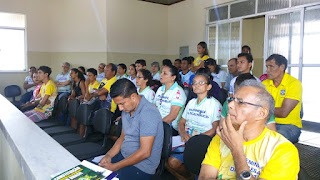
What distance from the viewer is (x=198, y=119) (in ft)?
8.43

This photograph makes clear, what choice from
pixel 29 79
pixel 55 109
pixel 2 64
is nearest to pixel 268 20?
pixel 55 109

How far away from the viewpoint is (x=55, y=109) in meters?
4.17

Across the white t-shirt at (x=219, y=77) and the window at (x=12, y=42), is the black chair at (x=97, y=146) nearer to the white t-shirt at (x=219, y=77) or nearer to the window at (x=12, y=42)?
the white t-shirt at (x=219, y=77)

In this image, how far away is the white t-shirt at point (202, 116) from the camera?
2.52 metres

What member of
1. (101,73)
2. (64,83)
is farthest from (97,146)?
(101,73)

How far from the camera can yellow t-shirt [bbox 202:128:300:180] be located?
1.12 metres

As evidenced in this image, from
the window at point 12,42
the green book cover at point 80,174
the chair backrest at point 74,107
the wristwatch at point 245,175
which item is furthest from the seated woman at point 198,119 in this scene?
the window at point 12,42

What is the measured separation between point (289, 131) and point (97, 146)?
194cm

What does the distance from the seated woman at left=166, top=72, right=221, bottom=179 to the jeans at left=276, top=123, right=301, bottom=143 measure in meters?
0.62

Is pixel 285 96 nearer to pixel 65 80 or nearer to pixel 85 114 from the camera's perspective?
pixel 85 114

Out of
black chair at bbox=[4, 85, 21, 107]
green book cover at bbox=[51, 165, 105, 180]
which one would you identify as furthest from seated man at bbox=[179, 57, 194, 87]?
black chair at bbox=[4, 85, 21, 107]

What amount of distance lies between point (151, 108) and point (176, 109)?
112cm

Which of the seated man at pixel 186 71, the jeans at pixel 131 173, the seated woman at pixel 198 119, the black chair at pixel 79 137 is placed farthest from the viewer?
the seated man at pixel 186 71

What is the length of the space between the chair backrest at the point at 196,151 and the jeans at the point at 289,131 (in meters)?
1.05
